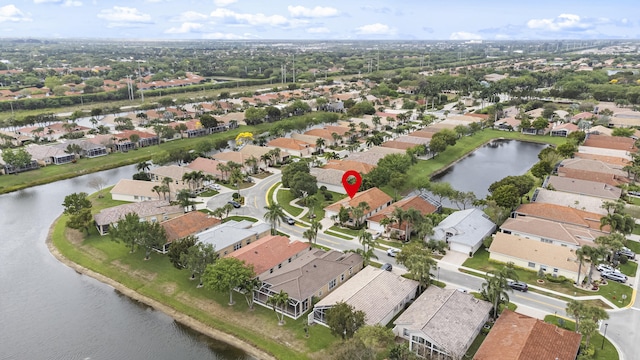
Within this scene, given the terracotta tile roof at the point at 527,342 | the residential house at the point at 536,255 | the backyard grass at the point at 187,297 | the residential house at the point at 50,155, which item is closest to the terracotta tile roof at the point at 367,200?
the residential house at the point at 536,255

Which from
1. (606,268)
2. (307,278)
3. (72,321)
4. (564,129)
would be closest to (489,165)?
(564,129)

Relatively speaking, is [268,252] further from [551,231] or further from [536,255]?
[551,231]

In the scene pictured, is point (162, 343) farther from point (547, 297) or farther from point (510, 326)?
point (547, 297)

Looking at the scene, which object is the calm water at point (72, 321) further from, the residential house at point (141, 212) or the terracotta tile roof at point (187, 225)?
the terracotta tile roof at point (187, 225)

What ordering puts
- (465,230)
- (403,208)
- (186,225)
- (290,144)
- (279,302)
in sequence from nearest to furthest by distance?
1. (279,302)
2. (465,230)
3. (186,225)
4. (403,208)
5. (290,144)

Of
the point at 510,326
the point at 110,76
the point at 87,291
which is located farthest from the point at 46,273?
the point at 110,76

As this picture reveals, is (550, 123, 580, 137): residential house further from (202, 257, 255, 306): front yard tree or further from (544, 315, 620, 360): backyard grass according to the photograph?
(202, 257, 255, 306): front yard tree
